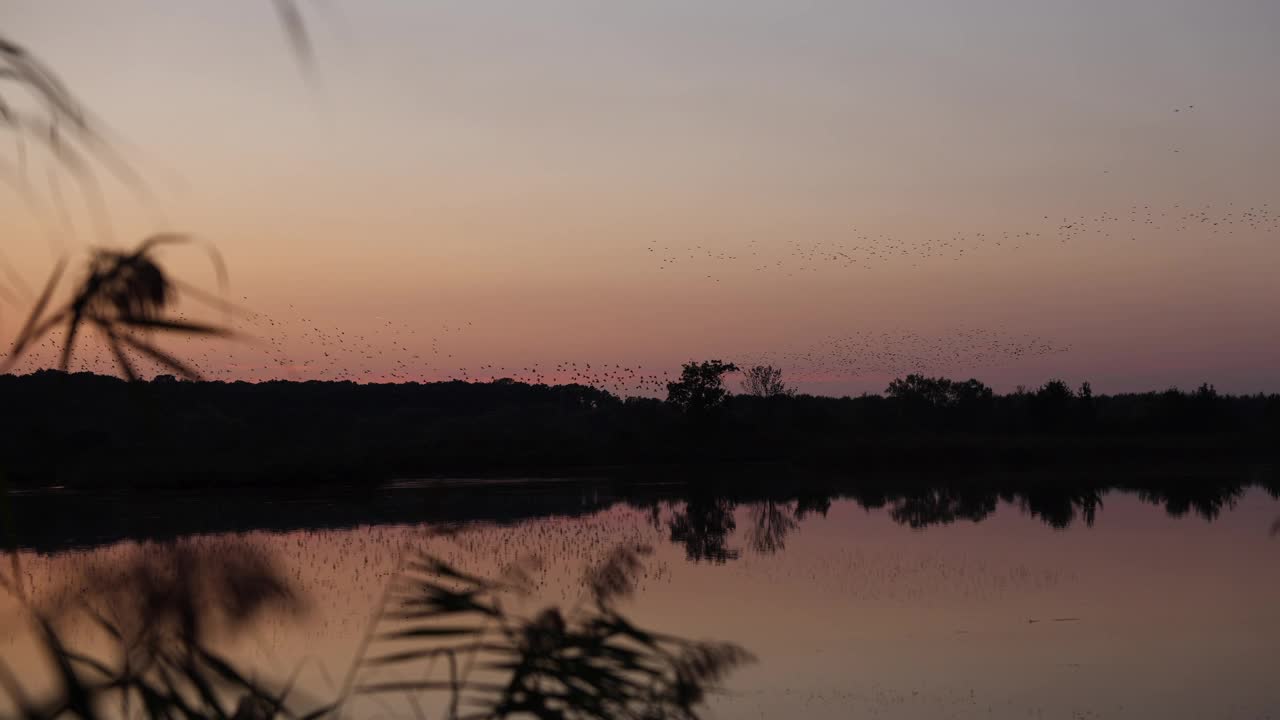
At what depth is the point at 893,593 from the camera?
2123 cm

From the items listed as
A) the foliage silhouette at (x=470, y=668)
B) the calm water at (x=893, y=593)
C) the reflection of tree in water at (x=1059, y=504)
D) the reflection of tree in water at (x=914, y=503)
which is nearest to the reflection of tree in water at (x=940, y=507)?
the reflection of tree in water at (x=914, y=503)

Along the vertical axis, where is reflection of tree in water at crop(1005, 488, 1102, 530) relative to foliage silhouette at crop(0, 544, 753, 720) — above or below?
below

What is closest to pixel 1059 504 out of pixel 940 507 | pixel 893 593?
pixel 940 507

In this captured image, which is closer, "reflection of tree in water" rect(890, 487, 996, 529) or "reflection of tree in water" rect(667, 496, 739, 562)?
"reflection of tree in water" rect(667, 496, 739, 562)

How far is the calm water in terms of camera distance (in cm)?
1379

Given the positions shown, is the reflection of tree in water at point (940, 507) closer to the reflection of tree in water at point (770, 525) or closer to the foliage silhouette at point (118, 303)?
the reflection of tree in water at point (770, 525)

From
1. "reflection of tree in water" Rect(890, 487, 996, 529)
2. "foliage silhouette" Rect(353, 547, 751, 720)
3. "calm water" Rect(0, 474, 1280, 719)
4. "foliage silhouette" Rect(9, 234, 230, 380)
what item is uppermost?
"foliage silhouette" Rect(9, 234, 230, 380)

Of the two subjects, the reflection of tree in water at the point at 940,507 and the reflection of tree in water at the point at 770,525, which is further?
the reflection of tree in water at the point at 940,507

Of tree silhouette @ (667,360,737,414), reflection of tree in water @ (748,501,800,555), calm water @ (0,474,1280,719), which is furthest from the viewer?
tree silhouette @ (667,360,737,414)

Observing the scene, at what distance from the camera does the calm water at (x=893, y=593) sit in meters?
13.8

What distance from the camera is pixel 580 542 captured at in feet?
93.1

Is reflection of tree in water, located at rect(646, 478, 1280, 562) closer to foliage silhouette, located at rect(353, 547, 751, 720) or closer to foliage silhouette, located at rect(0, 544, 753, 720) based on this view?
foliage silhouette, located at rect(0, 544, 753, 720)

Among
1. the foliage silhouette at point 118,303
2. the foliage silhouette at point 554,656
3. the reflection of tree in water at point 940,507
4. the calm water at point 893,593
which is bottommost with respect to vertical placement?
the calm water at point 893,593

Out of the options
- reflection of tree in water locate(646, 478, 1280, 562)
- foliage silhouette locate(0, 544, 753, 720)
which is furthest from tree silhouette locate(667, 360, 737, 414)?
foliage silhouette locate(0, 544, 753, 720)
